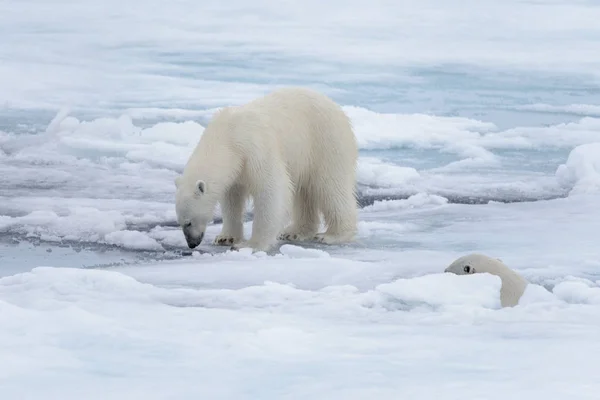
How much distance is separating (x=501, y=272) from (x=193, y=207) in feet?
6.31

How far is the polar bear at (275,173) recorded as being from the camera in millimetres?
6266

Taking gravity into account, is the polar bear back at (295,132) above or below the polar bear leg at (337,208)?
above

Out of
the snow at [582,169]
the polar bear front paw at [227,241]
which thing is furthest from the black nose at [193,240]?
the snow at [582,169]

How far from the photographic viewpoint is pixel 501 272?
502cm

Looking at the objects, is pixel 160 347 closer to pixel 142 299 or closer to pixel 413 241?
pixel 142 299

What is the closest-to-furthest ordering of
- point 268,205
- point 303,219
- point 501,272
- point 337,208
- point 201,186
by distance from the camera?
point 501,272
point 201,186
point 268,205
point 337,208
point 303,219

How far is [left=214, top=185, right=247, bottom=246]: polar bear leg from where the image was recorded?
21.9 ft

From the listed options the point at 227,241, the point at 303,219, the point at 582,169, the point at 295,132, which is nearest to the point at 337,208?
the point at 303,219

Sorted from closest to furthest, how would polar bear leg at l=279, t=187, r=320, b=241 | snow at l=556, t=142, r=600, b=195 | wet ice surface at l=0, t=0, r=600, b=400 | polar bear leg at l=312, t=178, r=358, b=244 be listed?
1. wet ice surface at l=0, t=0, r=600, b=400
2. polar bear leg at l=312, t=178, r=358, b=244
3. polar bear leg at l=279, t=187, r=320, b=241
4. snow at l=556, t=142, r=600, b=195

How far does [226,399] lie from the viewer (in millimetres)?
3320

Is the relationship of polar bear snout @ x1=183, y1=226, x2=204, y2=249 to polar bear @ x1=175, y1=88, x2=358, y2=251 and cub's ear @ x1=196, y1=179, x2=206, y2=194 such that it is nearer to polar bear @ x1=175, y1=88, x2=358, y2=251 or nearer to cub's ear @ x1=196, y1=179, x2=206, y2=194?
polar bear @ x1=175, y1=88, x2=358, y2=251

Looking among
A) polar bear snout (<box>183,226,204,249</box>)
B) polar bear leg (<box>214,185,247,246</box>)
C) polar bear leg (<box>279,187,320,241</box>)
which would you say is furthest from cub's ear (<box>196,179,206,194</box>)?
polar bear leg (<box>279,187,320,241</box>)

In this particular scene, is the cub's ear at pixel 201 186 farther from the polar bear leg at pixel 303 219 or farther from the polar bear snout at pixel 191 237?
the polar bear leg at pixel 303 219

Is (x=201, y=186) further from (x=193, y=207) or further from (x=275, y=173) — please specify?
(x=275, y=173)
